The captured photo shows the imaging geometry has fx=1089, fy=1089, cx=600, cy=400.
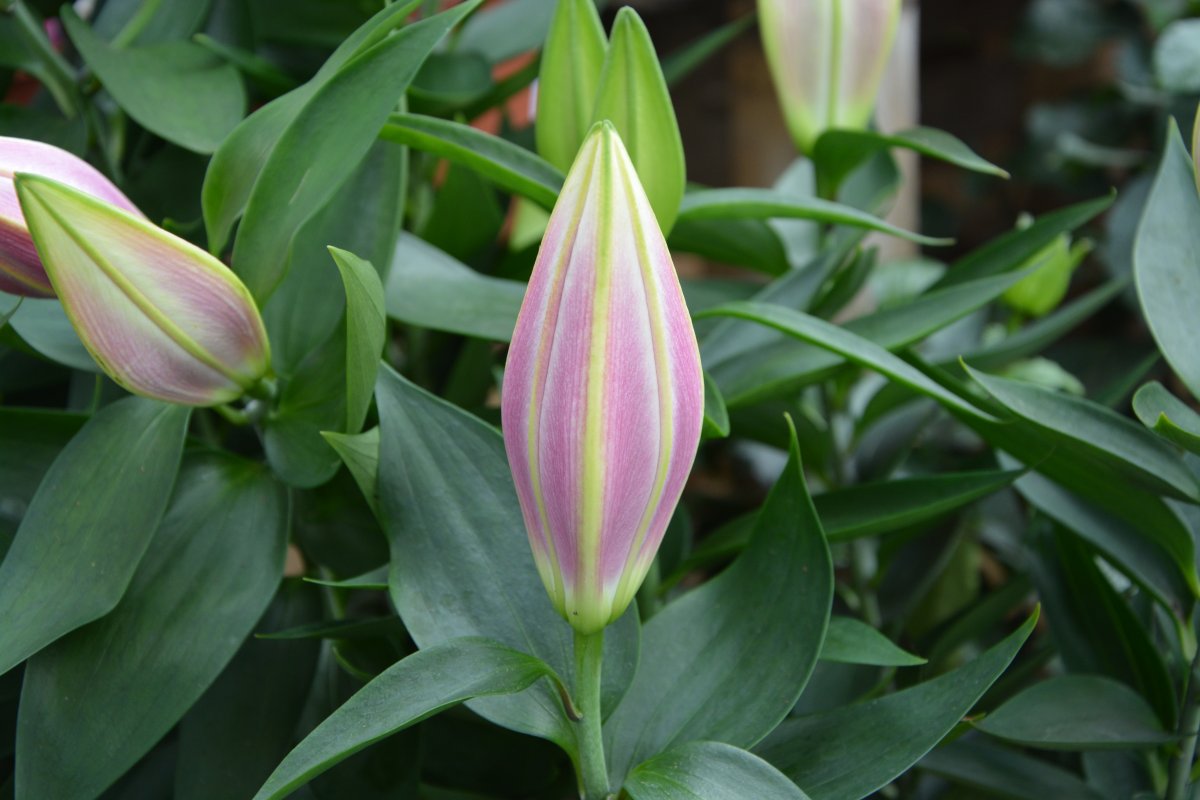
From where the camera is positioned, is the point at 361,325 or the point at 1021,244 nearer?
the point at 361,325

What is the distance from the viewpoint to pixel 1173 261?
0.45 metres

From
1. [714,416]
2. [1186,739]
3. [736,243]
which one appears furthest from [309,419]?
[1186,739]

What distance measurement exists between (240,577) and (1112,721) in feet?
1.20

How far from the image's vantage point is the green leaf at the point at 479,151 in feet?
1.39

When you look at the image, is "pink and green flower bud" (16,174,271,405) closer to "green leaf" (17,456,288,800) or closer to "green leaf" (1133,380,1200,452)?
"green leaf" (17,456,288,800)

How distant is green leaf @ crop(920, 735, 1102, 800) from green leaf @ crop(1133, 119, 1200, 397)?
0.19 metres

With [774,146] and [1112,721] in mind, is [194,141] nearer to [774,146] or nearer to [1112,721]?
[1112,721]

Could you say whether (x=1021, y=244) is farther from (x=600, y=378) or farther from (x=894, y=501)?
(x=600, y=378)

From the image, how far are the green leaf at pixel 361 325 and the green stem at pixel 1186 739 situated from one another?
0.36m

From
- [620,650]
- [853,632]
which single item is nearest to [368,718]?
[620,650]

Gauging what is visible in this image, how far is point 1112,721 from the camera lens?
465 millimetres

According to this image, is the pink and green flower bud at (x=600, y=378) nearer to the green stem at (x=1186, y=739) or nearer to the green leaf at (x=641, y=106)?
the green leaf at (x=641, y=106)

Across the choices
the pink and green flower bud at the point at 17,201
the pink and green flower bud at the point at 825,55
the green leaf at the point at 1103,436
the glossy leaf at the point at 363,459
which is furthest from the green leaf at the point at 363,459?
the pink and green flower bud at the point at 825,55

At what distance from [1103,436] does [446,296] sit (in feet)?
0.91
